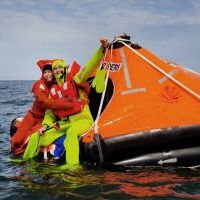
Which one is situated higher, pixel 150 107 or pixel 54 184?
pixel 150 107

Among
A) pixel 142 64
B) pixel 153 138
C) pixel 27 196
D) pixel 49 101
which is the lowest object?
pixel 27 196

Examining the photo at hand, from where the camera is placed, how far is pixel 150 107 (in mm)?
6773

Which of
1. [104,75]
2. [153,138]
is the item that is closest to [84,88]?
[104,75]

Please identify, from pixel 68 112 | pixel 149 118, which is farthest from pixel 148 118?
pixel 68 112

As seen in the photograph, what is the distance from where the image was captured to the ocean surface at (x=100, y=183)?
5348 mm

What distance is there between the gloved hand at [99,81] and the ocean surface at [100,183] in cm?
164

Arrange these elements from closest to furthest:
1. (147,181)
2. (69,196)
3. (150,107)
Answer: (69,196) < (147,181) < (150,107)

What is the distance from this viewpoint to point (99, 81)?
791cm

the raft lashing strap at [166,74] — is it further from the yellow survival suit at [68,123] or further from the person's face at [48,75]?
the person's face at [48,75]

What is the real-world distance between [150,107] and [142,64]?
101 centimetres

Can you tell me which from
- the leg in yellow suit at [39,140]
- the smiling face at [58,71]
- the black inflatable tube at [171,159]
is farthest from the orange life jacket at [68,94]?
the black inflatable tube at [171,159]

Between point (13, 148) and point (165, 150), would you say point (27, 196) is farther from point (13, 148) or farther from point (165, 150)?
point (13, 148)

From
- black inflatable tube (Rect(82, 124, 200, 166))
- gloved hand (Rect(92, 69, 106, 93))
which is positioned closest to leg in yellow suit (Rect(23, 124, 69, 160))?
gloved hand (Rect(92, 69, 106, 93))

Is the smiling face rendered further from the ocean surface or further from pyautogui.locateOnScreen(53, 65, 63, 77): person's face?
the ocean surface
